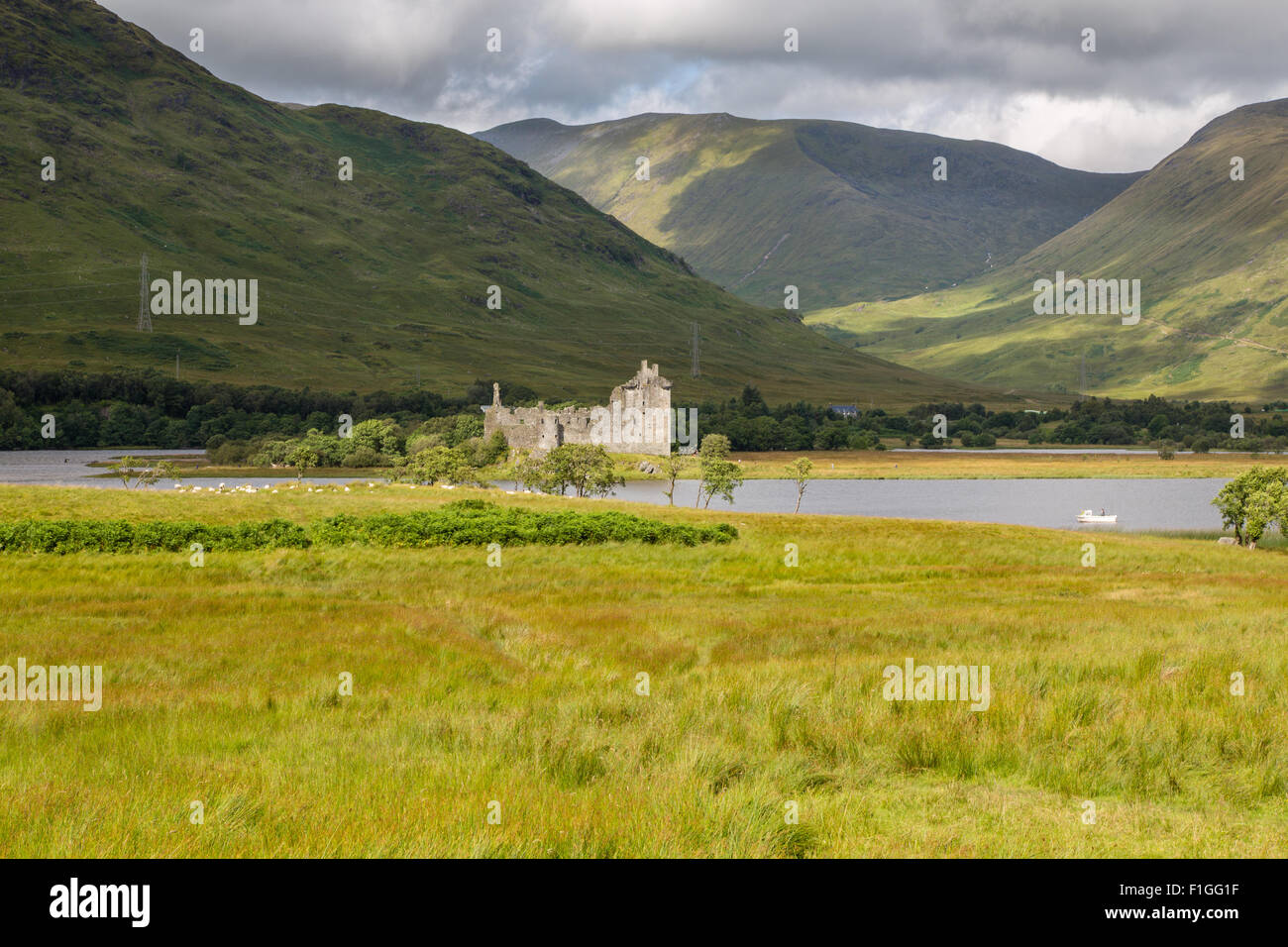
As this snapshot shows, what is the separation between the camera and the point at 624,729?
39.7 ft

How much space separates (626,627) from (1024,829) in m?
13.6

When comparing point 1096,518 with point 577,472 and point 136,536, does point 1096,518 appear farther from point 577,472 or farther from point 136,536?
point 136,536

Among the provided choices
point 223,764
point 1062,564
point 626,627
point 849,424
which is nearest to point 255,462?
point 849,424

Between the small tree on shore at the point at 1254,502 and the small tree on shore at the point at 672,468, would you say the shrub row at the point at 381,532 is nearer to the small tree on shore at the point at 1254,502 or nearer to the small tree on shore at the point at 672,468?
the small tree on shore at the point at 1254,502

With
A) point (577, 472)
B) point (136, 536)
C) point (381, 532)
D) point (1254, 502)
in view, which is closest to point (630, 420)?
point (577, 472)

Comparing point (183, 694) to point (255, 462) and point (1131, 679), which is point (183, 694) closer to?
point (1131, 679)

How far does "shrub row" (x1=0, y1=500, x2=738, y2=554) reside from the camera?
116 ft

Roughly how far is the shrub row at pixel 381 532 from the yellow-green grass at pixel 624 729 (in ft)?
28.0

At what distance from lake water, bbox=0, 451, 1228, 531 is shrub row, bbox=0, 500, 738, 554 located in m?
38.9

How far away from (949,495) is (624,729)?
106 meters

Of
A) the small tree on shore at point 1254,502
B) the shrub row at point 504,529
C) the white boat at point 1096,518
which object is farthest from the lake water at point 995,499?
the shrub row at point 504,529

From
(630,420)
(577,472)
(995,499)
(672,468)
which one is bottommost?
(995,499)

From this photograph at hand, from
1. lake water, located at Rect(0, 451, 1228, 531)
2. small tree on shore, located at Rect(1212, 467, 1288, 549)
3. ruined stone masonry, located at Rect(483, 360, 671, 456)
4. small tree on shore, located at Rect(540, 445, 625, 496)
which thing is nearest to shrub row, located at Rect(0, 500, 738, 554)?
small tree on shore, located at Rect(1212, 467, 1288, 549)

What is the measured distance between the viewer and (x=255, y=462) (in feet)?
478
